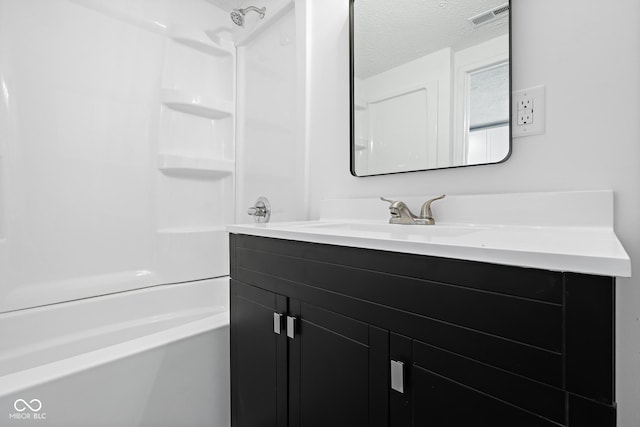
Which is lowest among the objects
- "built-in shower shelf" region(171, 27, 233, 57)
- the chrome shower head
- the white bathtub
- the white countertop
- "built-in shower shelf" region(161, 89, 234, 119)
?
the white bathtub

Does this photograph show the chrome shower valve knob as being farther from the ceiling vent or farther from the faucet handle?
the ceiling vent

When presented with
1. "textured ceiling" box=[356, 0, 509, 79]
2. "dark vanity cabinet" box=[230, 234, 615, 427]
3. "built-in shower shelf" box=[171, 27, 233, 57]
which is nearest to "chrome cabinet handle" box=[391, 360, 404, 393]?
"dark vanity cabinet" box=[230, 234, 615, 427]

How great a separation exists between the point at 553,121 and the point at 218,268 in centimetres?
185

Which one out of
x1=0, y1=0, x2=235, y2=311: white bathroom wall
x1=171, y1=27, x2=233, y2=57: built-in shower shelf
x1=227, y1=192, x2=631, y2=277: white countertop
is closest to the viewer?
x1=227, y1=192, x2=631, y2=277: white countertop

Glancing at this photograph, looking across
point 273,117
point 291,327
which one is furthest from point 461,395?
point 273,117

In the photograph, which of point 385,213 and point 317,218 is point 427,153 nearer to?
point 385,213

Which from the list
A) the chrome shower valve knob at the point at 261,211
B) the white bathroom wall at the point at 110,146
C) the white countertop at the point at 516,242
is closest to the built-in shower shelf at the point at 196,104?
the white bathroom wall at the point at 110,146

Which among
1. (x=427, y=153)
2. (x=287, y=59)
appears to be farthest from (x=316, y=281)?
(x=287, y=59)

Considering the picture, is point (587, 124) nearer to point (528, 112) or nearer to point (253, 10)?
point (528, 112)

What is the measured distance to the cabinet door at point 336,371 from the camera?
0.67 m

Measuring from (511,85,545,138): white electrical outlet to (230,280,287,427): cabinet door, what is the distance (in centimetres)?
85

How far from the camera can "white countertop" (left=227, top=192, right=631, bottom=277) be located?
16.7 inches

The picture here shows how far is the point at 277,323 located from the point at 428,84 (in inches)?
37.6

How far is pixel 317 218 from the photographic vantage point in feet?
5.04
